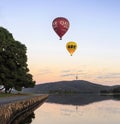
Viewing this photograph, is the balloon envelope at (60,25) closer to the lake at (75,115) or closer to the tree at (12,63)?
the lake at (75,115)

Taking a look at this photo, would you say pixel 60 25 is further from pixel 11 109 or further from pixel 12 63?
pixel 11 109

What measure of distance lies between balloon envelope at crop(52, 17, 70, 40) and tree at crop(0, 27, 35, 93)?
17872 millimetres

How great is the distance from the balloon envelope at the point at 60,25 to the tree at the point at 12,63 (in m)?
17.9

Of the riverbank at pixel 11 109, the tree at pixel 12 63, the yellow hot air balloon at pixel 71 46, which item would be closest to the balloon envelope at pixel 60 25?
the yellow hot air balloon at pixel 71 46

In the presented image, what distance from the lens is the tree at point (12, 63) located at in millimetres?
71300

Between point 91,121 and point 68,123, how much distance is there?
10.6ft

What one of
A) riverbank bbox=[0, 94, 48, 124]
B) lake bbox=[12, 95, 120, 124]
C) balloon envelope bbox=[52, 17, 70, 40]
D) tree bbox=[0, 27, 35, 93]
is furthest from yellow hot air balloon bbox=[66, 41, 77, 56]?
riverbank bbox=[0, 94, 48, 124]

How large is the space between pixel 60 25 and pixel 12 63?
1888cm

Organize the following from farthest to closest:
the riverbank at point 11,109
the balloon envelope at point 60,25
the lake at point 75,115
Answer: the balloon envelope at point 60,25 < the lake at point 75,115 < the riverbank at point 11,109

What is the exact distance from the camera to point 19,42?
77688 millimetres

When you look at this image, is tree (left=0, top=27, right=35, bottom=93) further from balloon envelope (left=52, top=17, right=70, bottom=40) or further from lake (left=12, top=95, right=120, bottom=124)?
balloon envelope (left=52, top=17, right=70, bottom=40)

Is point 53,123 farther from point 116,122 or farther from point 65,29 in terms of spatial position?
point 65,29

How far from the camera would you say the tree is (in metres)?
71.3

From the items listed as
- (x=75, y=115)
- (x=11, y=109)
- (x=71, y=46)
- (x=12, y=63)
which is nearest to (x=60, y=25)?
(x=71, y=46)
